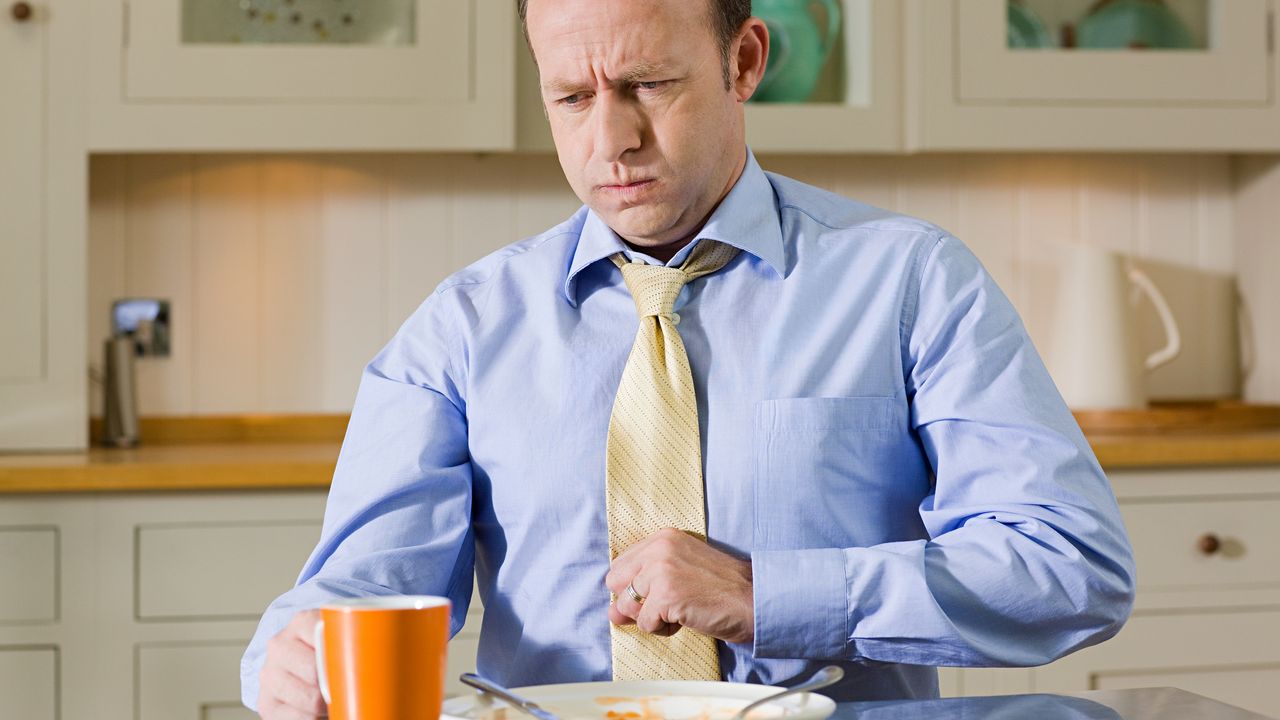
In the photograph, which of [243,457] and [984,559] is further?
[243,457]

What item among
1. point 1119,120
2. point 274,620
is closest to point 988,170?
point 1119,120

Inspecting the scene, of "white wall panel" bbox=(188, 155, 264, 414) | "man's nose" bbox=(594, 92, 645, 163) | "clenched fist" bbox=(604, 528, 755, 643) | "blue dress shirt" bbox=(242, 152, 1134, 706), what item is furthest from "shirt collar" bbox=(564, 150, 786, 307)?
"white wall panel" bbox=(188, 155, 264, 414)

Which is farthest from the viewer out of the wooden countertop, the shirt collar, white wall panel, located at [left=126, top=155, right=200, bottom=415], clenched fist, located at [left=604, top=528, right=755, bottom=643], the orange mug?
white wall panel, located at [left=126, top=155, right=200, bottom=415]

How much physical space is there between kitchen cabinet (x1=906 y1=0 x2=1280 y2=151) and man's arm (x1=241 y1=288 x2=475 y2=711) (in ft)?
4.72

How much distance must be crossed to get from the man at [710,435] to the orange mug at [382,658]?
33 cm

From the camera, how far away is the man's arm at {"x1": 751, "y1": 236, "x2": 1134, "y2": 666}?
100cm

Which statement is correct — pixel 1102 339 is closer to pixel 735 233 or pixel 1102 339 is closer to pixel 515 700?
pixel 735 233

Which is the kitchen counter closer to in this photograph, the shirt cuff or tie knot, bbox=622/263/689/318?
the shirt cuff

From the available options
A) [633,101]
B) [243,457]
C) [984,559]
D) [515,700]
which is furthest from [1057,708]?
[243,457]

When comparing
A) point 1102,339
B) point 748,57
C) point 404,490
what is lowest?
point 404,490

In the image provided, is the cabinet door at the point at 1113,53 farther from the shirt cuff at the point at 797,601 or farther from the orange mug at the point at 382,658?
the orange mug at the point at 382,658

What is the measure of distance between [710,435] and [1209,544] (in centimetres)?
136

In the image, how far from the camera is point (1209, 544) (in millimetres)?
2195

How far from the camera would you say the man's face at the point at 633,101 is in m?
1.13
